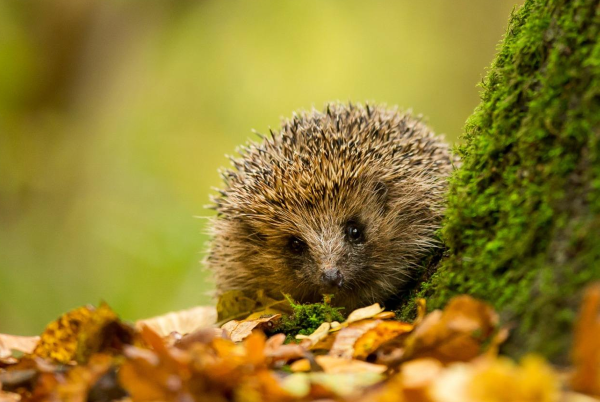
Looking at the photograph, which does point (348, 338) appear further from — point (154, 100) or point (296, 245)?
point (154, 100)

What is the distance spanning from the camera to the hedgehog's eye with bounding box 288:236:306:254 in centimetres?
417

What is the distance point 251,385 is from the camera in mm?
1844

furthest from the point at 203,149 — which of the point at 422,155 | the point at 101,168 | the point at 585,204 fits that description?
the point at 585,204

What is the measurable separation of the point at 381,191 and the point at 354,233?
1.09 ft

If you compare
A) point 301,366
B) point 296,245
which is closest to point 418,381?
point 301,366

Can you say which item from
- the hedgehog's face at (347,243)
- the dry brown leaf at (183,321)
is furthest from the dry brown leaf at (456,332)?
the dry brown leaf at (183,321)

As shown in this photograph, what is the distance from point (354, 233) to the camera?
414cm

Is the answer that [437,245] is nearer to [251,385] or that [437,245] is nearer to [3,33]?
[251,385]

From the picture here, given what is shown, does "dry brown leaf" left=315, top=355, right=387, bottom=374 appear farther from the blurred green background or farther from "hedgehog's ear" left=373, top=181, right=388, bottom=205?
the blurred green background

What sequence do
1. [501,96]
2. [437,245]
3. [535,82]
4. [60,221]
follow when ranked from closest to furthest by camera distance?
[535,82]
[501,96]
[437,245]
[60,221]

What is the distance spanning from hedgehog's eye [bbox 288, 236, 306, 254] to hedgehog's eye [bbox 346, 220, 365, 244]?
30 cm

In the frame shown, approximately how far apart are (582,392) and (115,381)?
4.69 feet

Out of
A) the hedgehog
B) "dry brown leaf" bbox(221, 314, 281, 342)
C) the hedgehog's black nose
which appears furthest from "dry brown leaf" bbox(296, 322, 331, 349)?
the hedgehog

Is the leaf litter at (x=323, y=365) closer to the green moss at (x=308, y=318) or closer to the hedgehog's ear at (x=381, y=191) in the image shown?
the green moss at (x=308, y=318)
